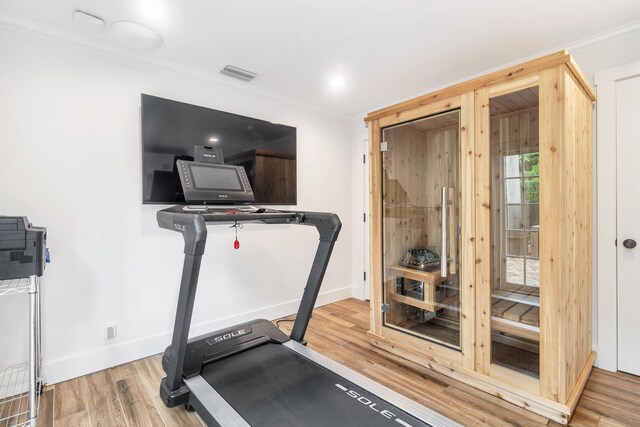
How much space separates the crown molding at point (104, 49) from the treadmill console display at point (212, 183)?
3.33 ft

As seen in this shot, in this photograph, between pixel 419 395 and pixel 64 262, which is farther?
pixel 64 262

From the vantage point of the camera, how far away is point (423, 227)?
9.46 feet

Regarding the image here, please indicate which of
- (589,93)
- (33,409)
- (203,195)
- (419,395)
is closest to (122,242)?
(203,195)

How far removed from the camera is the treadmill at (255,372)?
163cm

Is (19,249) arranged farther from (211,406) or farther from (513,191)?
(513,191)

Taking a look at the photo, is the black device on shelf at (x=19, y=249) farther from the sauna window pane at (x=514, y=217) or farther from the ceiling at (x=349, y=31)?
the sauna window pane at (x=514, y=217)

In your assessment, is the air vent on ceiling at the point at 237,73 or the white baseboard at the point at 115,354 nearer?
the white baseboard at the point at 115,354

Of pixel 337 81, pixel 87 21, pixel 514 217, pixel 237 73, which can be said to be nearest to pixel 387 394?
pixel 514 217

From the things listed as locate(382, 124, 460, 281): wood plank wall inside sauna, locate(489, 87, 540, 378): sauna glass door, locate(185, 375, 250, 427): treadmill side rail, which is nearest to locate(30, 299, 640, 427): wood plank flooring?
locate(185, 375, 250, 427): treadmill side rail

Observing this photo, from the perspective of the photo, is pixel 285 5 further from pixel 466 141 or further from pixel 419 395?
pixel 419 395

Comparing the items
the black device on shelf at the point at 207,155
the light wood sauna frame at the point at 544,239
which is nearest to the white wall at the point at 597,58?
the light wood sauna frame at the point at 544,239

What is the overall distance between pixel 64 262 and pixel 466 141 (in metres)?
3.08

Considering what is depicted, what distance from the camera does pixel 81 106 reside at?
92.9 inches

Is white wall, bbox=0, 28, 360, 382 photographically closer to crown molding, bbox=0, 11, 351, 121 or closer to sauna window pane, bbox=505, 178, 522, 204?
crown molding, bbox=0, 11, 351, 121
